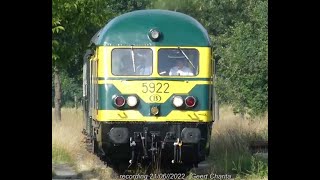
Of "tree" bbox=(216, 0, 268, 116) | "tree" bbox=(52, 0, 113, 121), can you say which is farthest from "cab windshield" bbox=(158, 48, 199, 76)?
"tree" bbox=(216, 0, 268, 116)

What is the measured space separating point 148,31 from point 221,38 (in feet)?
23.5

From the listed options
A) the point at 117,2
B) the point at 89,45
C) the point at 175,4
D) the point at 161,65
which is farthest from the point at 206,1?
the point at 161,65

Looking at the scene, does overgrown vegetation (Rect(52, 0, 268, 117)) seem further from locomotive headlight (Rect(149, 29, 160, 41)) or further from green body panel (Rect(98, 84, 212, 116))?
locomotive headlight (Rect(149, 29, 160, 41))

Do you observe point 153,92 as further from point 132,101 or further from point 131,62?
point 131,62

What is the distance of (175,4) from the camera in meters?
16.6

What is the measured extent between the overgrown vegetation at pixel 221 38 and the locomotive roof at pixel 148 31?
23.2 inches

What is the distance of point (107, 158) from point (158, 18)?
213cm

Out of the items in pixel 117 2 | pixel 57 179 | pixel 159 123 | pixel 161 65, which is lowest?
pixel 57 179

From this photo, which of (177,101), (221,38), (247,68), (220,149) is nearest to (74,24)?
(177,101)

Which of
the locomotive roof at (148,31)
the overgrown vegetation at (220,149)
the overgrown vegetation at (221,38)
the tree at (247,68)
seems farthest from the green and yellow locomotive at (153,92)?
the tree at (247,68)

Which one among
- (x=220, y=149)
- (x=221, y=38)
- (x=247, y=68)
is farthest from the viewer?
(x=221, y=38)

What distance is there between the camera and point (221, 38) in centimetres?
1816
